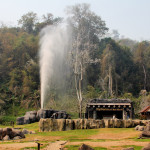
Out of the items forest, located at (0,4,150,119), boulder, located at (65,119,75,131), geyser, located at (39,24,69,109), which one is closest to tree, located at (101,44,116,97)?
forest, located at (0,4,150,119)

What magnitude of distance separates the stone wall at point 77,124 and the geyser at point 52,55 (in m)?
19.1

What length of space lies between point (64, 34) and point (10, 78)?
44.2 ft

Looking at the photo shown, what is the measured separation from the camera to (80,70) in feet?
177

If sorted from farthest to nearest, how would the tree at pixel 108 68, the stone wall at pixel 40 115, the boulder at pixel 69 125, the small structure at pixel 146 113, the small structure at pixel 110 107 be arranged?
the tree at pixel 108 68, the small structure at pixel 146 113, the stone wall at pixel 40 115, the small structure at pixel 110 107, the boulder at pixel 69 125

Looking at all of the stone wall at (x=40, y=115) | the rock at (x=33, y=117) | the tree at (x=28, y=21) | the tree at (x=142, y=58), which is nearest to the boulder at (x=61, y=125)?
the stone wall at (x=40, y=115)

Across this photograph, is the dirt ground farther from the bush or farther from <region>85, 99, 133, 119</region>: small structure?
the bush

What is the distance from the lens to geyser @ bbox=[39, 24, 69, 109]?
49.8 m

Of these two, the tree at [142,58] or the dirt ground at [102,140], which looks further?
the tree at [142,58]

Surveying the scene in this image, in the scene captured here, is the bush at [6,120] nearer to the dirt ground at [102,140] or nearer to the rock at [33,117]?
the rock at [33,117]

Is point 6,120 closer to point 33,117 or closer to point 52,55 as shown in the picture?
point 33,117

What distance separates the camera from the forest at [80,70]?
50.0 m

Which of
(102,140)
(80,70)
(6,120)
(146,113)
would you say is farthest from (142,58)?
(102,140)

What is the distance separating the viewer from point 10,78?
188 ft

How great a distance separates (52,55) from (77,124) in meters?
26.7
